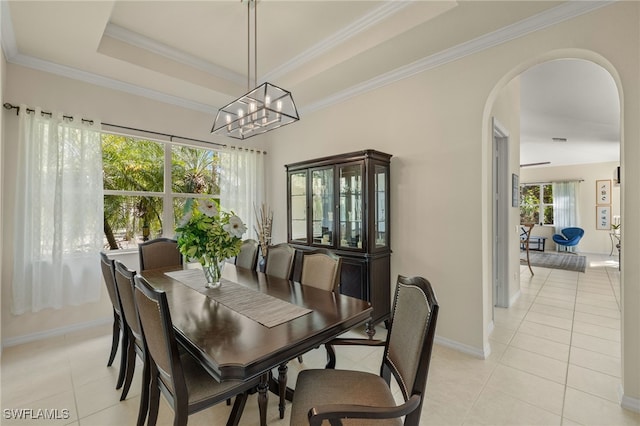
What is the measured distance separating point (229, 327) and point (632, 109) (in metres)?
2.84

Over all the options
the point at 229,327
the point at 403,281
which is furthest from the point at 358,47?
the point at 229,327

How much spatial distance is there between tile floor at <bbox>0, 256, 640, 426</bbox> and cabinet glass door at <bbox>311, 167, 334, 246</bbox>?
1.26m

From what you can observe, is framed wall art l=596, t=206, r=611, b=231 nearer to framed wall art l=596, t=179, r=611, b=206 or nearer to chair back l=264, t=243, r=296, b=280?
framed wall art l=596, t=179, r=611, b=206

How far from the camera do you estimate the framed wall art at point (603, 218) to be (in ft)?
26.2

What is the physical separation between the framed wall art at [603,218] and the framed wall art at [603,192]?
143 millimetres

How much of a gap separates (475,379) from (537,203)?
9.41 metres

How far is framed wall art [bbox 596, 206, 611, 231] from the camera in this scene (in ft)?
26.2

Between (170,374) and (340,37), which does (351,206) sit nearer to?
(340,37)

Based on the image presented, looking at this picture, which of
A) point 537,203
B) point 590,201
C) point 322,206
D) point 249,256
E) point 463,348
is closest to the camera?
point 463,348

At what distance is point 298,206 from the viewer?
12.4 feet

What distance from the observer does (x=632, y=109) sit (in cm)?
185

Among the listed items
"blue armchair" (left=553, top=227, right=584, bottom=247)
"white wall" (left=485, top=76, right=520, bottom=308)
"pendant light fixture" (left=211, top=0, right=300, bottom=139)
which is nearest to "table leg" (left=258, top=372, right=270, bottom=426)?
"pendant light fixture" (left=211, top=0, right=300, bottom=139)

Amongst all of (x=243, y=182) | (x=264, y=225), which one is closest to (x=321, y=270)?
(x=264, y=225)

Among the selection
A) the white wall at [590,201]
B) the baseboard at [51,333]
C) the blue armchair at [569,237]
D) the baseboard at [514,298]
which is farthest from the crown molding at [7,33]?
the white wall at [590,201]
